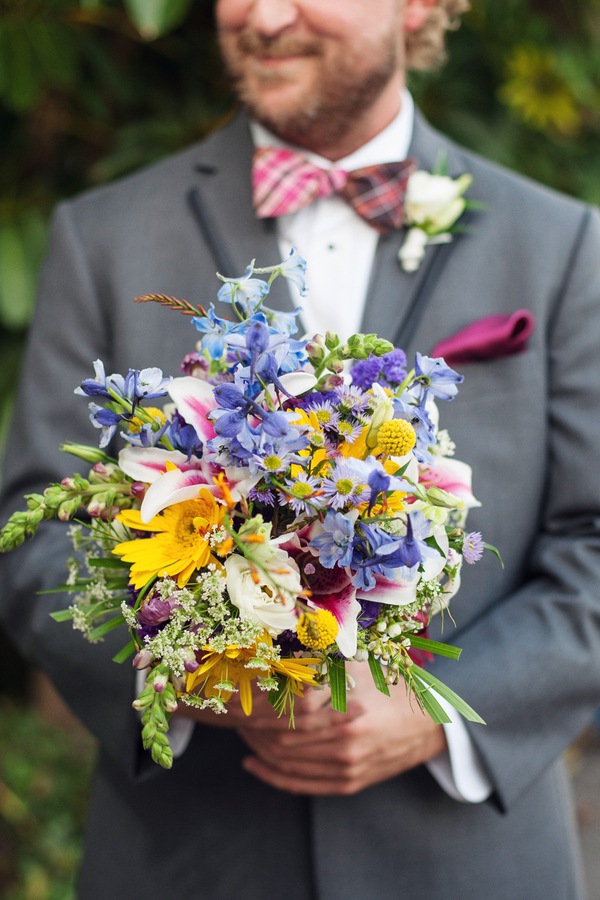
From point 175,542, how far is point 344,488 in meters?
0.18

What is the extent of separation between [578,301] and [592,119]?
1.58 meters

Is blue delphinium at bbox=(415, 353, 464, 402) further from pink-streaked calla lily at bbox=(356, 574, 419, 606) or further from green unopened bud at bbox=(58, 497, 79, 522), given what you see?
green unopened bud at bbox=(58, 497, 79, 522)

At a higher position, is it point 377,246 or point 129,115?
point 377,246

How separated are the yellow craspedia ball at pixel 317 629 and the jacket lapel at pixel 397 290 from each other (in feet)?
2.02

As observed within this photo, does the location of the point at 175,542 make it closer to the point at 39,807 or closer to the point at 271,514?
the point at 271,514

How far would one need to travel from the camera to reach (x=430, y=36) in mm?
1443

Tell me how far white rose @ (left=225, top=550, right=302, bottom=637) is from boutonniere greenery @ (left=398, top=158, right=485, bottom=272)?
2.33ft

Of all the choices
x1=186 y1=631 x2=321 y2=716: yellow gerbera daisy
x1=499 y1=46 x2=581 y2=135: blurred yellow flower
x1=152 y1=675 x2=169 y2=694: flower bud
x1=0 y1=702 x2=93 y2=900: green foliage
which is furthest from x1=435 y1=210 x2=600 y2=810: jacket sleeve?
x1=0 y1=702 x2=93 y2=900: green foliage

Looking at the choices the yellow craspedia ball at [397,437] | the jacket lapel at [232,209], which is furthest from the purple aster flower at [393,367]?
the jacket lapel at [232,209]

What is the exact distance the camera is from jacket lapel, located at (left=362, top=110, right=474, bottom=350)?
3.79 feet

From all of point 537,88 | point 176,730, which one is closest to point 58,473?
point 176,730

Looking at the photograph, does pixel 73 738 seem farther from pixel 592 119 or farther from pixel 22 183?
pixel 592 119

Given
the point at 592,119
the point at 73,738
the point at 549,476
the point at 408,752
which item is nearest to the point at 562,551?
the point at 549,476

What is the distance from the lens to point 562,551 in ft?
3.73
